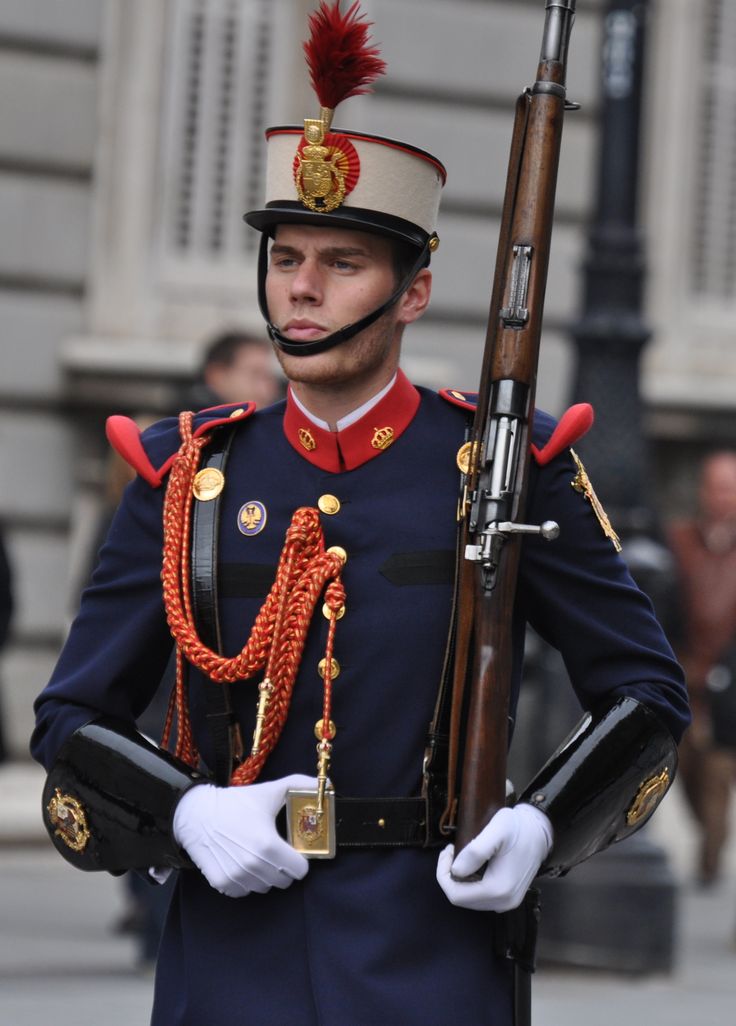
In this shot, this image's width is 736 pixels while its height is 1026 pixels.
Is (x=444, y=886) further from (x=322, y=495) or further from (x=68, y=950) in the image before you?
(x=68, y=950)

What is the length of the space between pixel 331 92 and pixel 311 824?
1.06 metres

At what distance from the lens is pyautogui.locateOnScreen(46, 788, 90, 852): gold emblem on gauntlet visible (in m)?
3.02

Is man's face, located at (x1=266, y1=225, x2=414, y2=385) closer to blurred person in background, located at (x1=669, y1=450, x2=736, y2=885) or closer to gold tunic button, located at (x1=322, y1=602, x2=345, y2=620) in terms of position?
gold tunic button, located at (x1=322, y1=602, x2=345, y2=620)

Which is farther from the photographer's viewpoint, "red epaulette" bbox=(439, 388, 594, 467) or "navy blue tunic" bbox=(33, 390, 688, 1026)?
"red epaulette" bbox=(439, 388, 594, 467)

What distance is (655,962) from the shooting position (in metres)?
7.05

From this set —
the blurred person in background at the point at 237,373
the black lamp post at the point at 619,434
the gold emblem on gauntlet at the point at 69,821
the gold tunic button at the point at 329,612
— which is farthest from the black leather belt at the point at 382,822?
the black lamp post at the point at 619,434

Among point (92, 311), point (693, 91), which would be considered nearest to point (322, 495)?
point (92, 311)

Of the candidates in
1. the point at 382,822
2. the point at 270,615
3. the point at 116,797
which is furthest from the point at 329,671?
the point at 116,797

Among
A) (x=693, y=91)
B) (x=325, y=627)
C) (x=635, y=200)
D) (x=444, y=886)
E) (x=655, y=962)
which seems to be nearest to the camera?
(x=444, y=886)

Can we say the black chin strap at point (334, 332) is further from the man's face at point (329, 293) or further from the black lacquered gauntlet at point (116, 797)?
the black lacquered gauntlet at point (116, 797)

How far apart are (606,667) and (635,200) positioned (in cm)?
470

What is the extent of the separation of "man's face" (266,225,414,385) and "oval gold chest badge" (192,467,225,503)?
8.0 inches

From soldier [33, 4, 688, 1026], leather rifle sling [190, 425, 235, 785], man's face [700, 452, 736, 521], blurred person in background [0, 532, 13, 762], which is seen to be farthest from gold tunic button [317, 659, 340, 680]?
man's face [700, 452, 736, 521]

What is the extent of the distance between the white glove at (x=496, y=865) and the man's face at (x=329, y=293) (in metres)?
0.69
